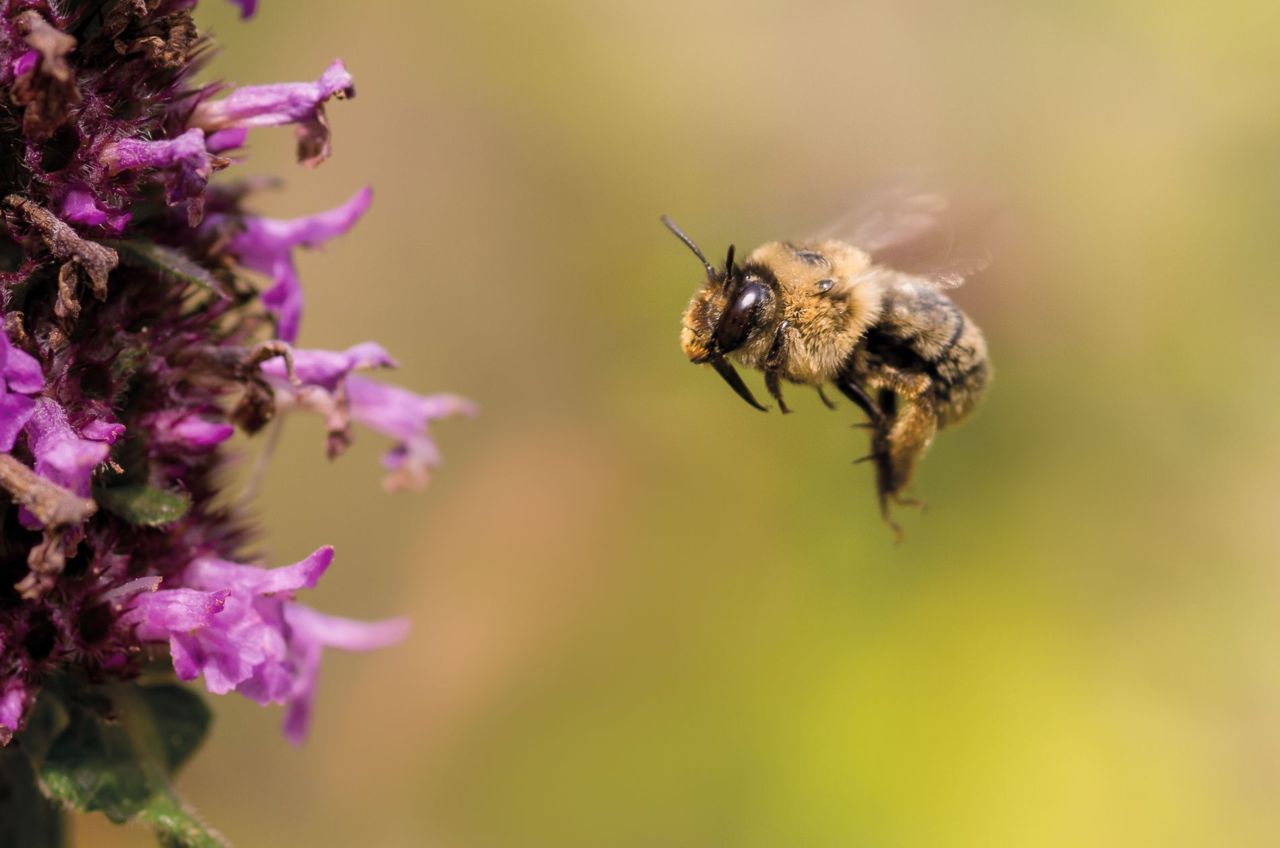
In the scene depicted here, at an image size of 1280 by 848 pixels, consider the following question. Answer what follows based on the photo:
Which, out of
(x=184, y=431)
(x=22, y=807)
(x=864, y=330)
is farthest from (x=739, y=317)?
(x=22, y=807)

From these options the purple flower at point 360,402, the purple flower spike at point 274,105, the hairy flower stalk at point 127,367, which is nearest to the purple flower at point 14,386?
the hairy flower stalk at point 127,367

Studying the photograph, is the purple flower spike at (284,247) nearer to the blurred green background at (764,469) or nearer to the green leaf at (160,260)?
the green leaf at (160,260)

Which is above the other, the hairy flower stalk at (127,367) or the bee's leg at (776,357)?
the bee's leg at (776,357)

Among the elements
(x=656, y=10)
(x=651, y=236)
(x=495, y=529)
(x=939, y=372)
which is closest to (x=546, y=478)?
(x=495, y=529)

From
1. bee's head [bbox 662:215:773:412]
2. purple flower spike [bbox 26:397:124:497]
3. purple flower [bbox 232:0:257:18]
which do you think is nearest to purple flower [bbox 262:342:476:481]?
purple flower spike [bbox 26:397:124:497]

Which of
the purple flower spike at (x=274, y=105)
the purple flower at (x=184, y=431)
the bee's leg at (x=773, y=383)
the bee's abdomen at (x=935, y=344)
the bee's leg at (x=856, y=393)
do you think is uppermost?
the bee's abdomen at (x=935, y=344)

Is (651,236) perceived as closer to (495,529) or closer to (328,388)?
(495,529)
